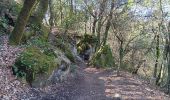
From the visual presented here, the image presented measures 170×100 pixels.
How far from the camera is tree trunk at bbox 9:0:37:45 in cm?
1370

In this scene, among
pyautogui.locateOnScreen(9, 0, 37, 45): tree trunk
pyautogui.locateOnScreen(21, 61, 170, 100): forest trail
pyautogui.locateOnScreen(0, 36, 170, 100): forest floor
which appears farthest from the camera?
pyautogui.locateOnScreen(9, 0, 37, 45): tree trunk

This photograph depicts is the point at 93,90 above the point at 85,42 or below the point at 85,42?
below

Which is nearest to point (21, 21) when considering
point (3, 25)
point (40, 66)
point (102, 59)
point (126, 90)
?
point (3, 25)

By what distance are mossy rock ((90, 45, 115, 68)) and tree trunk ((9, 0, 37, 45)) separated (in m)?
10.2

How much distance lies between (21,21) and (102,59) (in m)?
11.3

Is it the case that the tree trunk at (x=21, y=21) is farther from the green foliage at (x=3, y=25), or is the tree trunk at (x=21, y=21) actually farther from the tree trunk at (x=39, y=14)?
the tree trunk at (x=39, y=14)

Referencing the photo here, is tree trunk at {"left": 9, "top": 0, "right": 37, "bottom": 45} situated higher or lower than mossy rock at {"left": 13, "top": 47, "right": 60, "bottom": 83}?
higher

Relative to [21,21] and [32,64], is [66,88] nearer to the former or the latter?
[32,64]

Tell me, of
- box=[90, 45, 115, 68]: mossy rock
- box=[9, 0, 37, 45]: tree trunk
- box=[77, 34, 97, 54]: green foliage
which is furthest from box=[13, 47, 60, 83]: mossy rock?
box=[77, 34, 97, 54]: green foliage

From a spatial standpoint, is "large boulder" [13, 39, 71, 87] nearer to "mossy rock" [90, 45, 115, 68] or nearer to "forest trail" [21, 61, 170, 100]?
"forest trail" [21, 61, 170, 100]

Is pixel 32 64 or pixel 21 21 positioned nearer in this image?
pixel 32 64

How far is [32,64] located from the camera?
12305 mm

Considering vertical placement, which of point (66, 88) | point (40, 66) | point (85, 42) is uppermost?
point (85, 42)

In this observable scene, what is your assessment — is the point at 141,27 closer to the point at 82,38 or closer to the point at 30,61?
the point at 82,38
